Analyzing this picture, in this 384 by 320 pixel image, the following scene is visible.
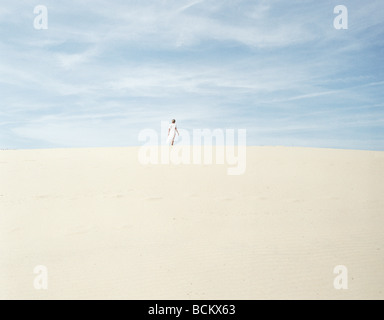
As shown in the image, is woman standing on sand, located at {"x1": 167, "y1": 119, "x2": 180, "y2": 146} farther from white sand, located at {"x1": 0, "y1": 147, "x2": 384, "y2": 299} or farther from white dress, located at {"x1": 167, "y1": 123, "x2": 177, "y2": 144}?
white sand, located at {"x1": 0, "y1": 147, "x2": 384, "y2": 299}

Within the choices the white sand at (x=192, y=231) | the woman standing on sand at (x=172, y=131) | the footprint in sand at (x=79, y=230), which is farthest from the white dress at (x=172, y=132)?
the footprint in sand at (x=79, y=230)

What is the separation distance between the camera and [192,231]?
7902mm

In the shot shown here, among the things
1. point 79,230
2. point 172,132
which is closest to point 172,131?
point 172,132

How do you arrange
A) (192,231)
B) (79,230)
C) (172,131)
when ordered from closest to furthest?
(192,231)
(79,230)
(172,131)

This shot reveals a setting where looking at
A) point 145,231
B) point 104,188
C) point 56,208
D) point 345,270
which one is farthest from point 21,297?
point 104,188

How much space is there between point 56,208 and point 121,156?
7542 millimetres

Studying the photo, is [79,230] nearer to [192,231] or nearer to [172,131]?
[192,231]

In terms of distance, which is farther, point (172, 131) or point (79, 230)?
point (172, 131)

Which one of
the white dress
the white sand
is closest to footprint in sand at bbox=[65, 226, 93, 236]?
the white sand

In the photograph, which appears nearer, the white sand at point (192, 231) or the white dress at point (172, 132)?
the white sand at point (192, 231)

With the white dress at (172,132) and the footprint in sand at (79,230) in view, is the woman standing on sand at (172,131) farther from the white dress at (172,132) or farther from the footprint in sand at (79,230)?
the footprint in sand at (79,230)

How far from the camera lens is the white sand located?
552 centimetres

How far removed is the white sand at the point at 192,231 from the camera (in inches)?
217

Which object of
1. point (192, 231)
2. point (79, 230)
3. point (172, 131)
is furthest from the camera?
point (172, 131)
